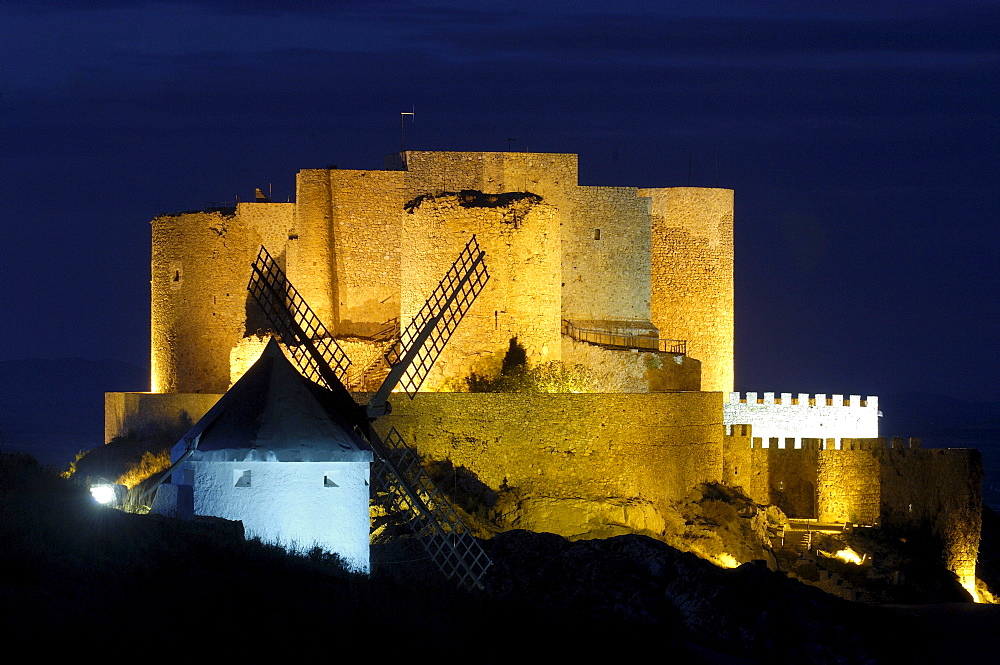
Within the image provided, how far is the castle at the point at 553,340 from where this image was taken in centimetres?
3062

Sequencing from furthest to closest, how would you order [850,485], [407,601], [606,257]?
[606,257], [850,485], [407,601]

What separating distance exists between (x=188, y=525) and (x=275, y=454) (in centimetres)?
136

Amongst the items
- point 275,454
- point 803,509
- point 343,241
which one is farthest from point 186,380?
point 275,454

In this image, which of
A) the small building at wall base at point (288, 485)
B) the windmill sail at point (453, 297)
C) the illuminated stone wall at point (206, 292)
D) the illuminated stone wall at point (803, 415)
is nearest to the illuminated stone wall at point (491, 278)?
the windmill sail at point (453, 297)

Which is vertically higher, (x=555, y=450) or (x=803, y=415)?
(x=555, y=450)

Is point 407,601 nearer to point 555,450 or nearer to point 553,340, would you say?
point 555,450

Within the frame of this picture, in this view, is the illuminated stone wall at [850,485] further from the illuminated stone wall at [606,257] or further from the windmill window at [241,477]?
the windmill window at [241,477]

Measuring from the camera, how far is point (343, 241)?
116 feet

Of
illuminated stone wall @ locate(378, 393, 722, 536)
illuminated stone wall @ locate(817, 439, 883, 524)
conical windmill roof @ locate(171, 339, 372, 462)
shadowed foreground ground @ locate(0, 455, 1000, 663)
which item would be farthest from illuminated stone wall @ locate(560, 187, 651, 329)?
conical windmill roof @ locate(171, 339, 372, 462)

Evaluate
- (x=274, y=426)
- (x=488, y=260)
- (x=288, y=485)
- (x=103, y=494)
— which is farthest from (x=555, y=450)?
(x=288, y=485)

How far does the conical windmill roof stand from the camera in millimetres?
18062

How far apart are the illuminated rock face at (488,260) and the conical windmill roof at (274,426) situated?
1174 cm

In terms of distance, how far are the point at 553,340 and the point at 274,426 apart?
556 inches

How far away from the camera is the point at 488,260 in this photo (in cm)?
3156
